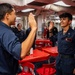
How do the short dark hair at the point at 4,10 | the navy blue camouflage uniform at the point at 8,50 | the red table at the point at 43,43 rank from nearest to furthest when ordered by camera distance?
the navy blue camouflage uniform at the point at 8,50
the short dark hair at the point at 4,10
the red table at the point at 43,43

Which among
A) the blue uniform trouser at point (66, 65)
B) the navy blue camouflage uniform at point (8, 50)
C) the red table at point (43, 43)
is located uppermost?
the navy blue camouflage uniform at point (8, 50)

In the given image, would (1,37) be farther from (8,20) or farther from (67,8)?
(67,8)

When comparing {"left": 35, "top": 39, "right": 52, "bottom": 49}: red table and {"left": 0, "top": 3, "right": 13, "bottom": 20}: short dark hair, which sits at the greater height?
{"left": 0, "top": 3, "right": 13, "bottom": 20}: short dark hair

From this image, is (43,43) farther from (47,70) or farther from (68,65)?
(68,65)

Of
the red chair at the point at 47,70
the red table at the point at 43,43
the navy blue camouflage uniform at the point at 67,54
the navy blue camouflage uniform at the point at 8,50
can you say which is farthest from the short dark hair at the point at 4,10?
the red table at the point at 43,43

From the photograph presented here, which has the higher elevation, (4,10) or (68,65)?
(4,10)

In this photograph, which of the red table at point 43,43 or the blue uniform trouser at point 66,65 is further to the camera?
the red table at point 43,43

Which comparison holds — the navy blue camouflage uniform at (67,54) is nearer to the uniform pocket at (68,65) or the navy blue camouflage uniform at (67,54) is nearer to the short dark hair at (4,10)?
the uniform pocket at (68,65)

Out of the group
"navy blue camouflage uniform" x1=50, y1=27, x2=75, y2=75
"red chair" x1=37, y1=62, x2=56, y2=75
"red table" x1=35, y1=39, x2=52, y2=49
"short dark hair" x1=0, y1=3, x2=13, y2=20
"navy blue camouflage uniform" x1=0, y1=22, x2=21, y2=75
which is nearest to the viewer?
"navy blue camouflage uniform" x1=0, y1=22, x2=21, y2=75

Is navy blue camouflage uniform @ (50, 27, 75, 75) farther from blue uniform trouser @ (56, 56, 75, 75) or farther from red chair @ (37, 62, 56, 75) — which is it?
red chair @ (37, 62, 56, 75)

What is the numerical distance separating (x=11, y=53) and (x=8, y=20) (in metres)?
0.28

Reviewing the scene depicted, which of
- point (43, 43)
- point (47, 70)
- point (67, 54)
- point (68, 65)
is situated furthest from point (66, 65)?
point (43, 43)

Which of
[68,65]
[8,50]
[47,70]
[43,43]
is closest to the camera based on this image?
[8,50]

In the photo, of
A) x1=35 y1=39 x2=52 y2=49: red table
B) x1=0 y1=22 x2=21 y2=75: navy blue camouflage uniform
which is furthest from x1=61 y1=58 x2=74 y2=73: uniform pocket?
x1=35 y1=39 x2=52 y2=49: red table
